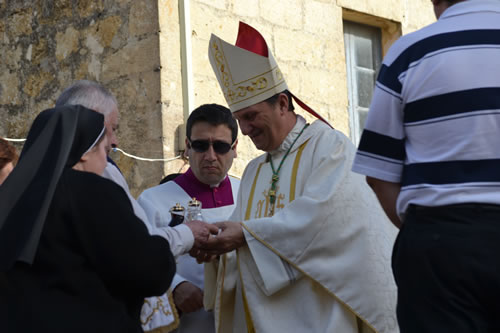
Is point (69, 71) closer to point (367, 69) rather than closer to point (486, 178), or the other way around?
point (367, 69)

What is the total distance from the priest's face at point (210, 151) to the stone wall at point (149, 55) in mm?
1594

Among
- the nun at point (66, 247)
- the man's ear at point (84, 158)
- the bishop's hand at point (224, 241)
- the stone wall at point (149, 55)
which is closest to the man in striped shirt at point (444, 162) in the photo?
the nun at point (66, 247)

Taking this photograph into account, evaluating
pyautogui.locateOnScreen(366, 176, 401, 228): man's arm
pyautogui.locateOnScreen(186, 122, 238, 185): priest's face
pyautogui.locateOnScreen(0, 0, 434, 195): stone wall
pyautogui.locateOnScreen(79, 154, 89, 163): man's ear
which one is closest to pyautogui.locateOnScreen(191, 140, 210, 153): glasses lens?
pyautogui.locateOnScreen(186, 122, 238, 185): priest's face

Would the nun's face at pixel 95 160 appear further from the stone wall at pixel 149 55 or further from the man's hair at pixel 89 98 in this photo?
the stone wall at pixel 149 55

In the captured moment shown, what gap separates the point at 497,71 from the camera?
277 centimetres

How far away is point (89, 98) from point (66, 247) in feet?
3.41

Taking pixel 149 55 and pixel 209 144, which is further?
pixel 149 55

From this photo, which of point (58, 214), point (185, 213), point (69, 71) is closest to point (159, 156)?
point (69, 71)

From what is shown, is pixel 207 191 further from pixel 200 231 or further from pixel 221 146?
pixel 200 231

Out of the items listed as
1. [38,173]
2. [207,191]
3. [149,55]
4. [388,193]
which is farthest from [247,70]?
[149,55]

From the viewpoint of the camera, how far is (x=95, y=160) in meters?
3.10

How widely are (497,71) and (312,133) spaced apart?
1.72 m

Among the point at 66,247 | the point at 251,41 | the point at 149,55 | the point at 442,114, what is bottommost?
the point at 66,247

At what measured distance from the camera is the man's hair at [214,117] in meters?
5.00
